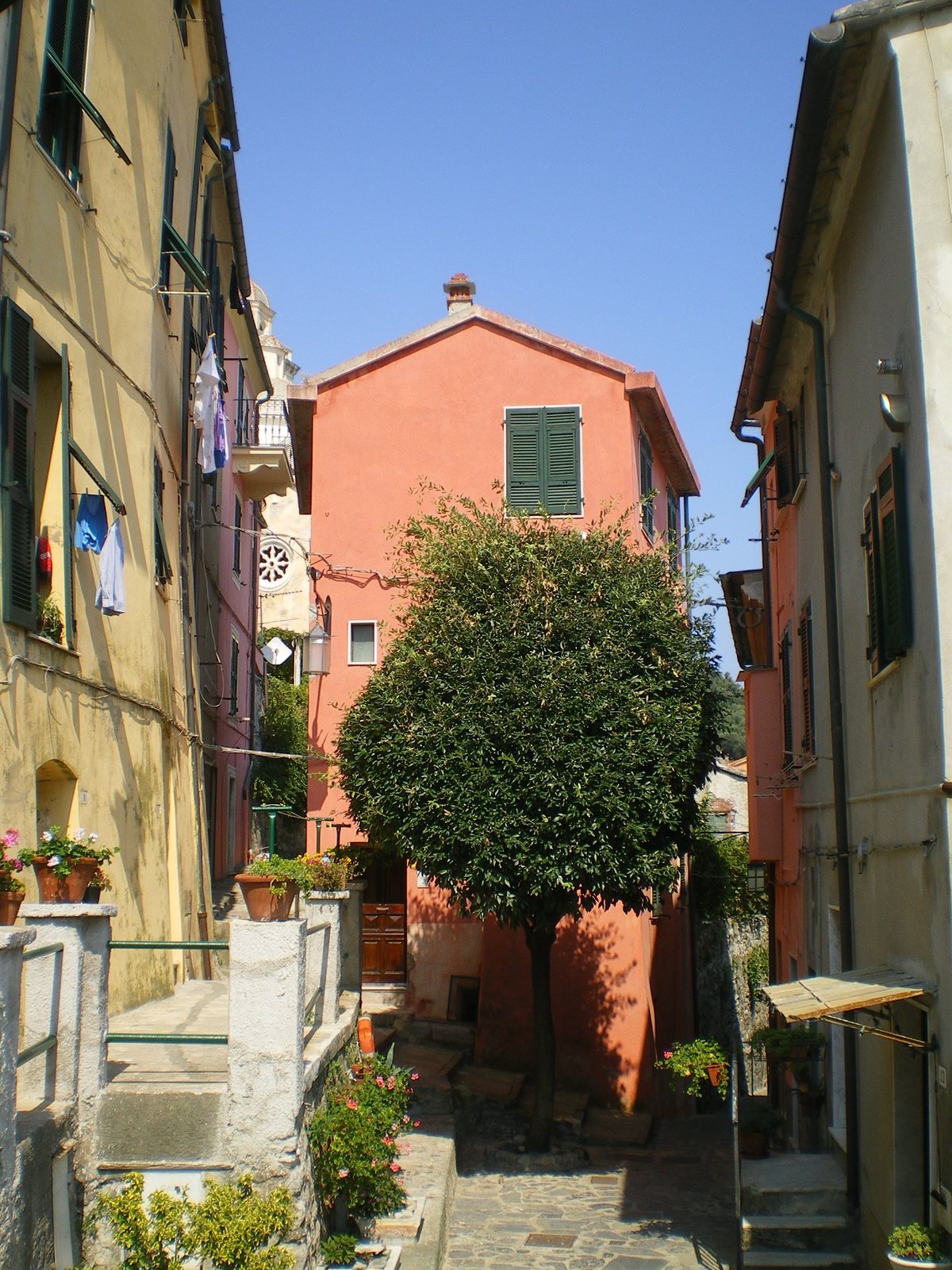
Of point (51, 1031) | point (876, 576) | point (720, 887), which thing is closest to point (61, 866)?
point (51, 1031)

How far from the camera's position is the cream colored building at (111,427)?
8.71 m

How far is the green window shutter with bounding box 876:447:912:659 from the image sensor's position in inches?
306

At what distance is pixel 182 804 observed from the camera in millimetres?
13867

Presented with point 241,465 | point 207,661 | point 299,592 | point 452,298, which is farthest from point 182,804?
point 299,592

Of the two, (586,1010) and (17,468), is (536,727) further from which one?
(17,468)

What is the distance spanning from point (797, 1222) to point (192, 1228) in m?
5.16

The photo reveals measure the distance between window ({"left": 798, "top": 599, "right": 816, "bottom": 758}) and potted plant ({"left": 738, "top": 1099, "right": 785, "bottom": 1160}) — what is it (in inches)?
140

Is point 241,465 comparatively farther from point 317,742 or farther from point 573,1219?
point 573,1219

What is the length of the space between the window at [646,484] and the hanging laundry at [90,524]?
10299 millimetres

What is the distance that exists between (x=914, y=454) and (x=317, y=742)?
38.0 feet

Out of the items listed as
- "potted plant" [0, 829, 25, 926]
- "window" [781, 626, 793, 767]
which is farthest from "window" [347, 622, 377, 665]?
"potted plant" [0, 829, 25, 926]

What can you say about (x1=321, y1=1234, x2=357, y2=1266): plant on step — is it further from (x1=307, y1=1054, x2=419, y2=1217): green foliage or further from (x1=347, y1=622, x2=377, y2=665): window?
(x1=347, y1=622, x2=377, y2=665): window

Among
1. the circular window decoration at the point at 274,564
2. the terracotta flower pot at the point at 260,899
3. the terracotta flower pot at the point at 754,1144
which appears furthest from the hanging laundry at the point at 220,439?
the circular window decoration at the point at 274,564

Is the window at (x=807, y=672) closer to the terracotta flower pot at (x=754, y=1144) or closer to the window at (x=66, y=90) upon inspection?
the terracotta flower pot at (x=754, y=1144)
